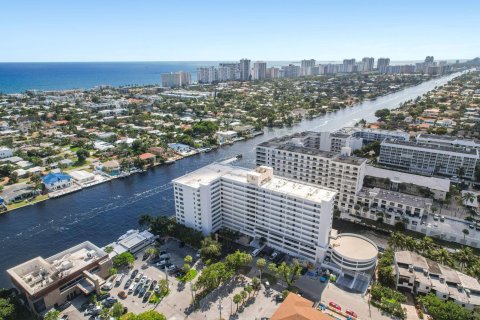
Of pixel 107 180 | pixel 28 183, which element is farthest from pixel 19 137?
pixel 107 180

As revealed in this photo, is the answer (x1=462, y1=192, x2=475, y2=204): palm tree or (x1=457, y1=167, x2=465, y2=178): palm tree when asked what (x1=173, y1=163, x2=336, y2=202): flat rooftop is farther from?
(x1=457, y1=167, x2=465, y2=178): palm tree

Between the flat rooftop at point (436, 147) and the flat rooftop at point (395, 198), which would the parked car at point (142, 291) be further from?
the flat rooftop at point (436, 147)

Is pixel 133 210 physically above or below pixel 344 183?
below

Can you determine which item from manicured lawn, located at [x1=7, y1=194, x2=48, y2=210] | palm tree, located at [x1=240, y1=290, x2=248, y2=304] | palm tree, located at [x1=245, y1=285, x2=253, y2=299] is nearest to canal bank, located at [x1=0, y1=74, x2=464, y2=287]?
manicured lawn, located at [x1=7, y1=194, x2=48, y2=210]

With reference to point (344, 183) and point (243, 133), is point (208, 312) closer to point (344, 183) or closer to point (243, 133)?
point (344, 183)

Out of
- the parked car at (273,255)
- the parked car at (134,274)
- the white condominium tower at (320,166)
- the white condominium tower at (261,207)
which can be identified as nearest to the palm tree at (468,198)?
the white condominium tower at (320,166)

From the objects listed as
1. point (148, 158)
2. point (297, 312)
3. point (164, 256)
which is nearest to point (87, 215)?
point (164, 256)
